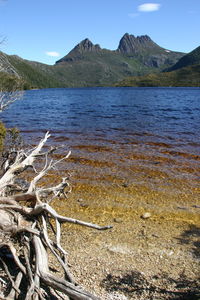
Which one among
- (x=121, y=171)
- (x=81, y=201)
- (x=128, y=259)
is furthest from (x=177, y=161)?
(x=128, y=259)

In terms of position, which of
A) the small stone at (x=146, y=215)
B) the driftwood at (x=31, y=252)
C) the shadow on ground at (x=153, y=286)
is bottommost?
the small stone at (x=146, y=215)

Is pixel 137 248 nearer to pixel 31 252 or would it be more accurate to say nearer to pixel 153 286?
pixel 153 286

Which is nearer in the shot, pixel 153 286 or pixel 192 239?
pixel 153 286

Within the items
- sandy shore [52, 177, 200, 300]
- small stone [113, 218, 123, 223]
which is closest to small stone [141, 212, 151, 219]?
sandy shore [52, 177, 200, 300]

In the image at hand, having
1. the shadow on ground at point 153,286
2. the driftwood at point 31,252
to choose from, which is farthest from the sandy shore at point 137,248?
the driftwood at point 31,252

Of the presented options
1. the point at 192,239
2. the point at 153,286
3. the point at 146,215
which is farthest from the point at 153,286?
the point at 146,215

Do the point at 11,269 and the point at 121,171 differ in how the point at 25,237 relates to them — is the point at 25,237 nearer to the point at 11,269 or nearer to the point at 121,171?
the point at 11,269

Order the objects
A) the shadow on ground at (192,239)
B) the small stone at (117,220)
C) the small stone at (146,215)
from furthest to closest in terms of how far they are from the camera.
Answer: the small stone at (146,215) → the small stone at (117,220) → the shadow on ground at (192,239)

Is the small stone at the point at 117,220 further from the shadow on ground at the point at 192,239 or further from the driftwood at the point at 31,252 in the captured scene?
the driftwood at the point at 31,252

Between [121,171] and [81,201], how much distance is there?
4.32m

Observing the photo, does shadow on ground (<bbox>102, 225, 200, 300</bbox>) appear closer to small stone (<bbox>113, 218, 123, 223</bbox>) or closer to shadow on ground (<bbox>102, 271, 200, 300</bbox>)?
shadow on ground (<bbox>102, 271, 200, 300</bbox>)

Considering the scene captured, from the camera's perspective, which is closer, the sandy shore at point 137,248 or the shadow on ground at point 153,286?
the shadow on ground at point 153,286

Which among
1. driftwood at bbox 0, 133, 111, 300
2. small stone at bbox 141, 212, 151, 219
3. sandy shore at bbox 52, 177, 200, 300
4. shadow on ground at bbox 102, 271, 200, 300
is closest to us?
driftwood at bbox 0, 133, 111, 300

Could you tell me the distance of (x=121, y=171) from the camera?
15.5 meters
